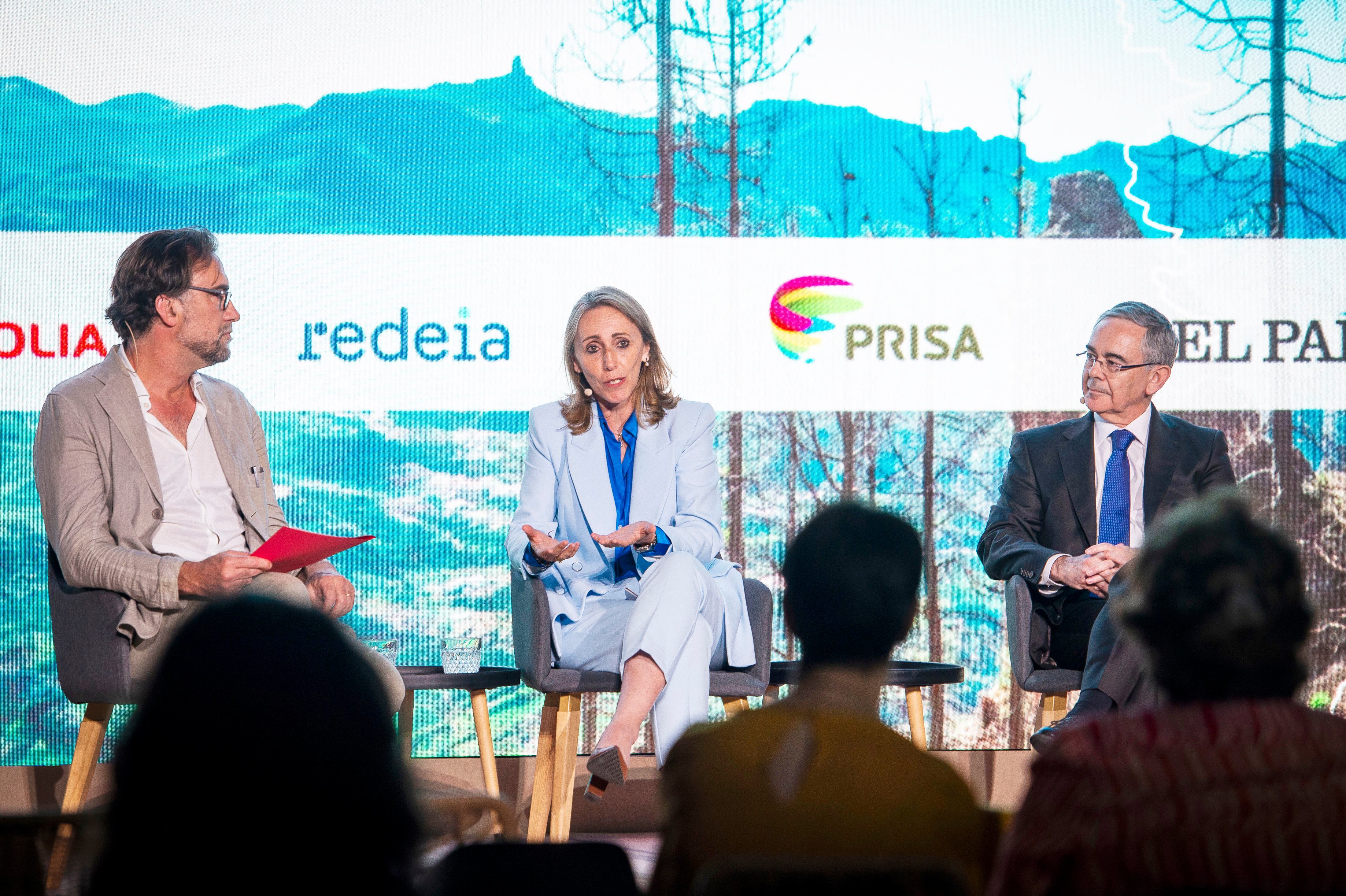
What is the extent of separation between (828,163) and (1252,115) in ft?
5.63

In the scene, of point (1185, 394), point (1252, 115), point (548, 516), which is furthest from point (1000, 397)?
point (548, 516)

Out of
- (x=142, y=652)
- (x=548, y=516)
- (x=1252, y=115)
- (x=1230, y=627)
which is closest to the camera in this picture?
(x=1230, y=627)

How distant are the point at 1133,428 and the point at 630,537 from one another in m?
1.67

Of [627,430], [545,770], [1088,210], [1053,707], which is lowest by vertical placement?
[545,770]

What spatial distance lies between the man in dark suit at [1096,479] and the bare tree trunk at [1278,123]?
1265 mm

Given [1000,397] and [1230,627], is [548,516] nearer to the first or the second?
[1000,397]

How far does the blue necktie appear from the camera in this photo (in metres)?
3.77

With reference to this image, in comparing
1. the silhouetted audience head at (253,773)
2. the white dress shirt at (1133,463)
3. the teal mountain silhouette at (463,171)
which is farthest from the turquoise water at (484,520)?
the silhouetted audience head at (253,773)

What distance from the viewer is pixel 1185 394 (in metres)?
4.84

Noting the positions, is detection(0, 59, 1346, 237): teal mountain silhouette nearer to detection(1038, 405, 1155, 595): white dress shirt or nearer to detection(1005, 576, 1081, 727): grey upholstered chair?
detection(1038, 405, 1155, 595): white dress shirt

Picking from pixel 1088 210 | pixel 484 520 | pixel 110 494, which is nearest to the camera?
pixel 110 494

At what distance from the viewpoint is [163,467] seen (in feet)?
10.7

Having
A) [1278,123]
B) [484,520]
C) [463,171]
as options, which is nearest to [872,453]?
[484,520]

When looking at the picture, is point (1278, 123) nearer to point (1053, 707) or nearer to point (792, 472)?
point (792, 472)
